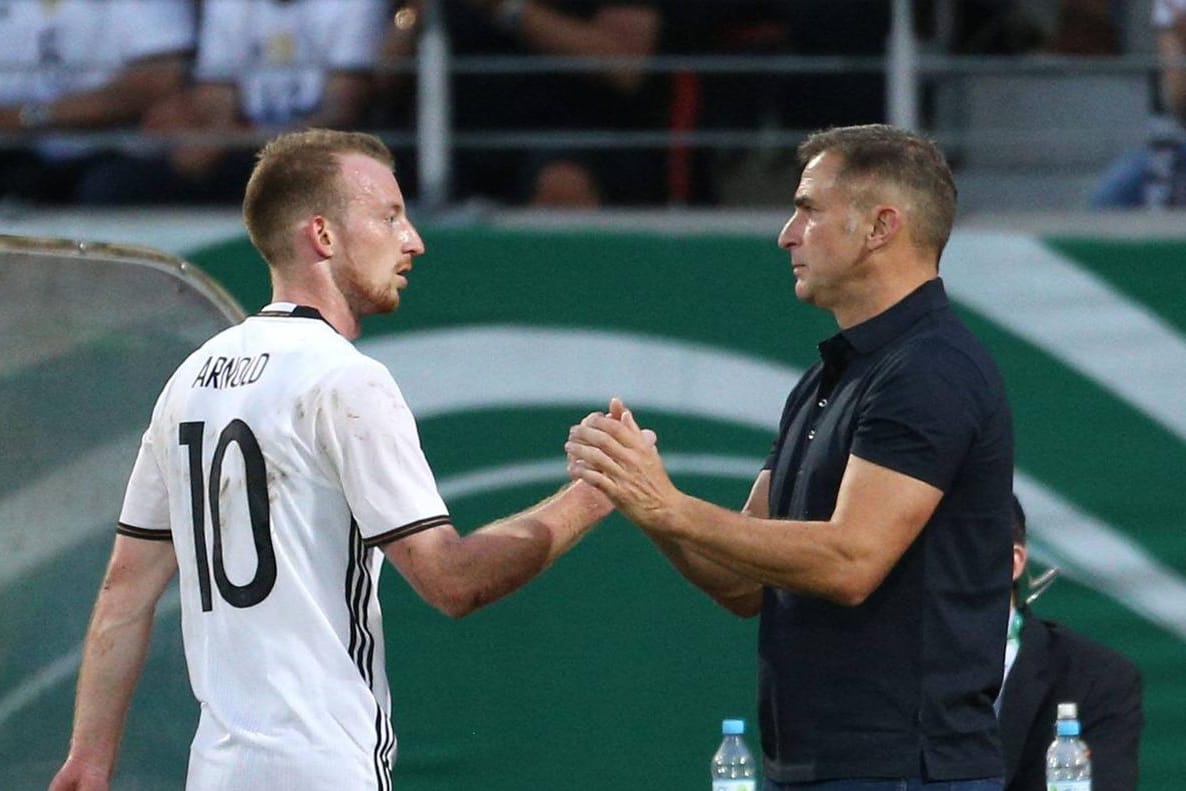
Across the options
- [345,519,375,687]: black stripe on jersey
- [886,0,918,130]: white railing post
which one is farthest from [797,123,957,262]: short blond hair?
[886,0,918,130]: white railing post

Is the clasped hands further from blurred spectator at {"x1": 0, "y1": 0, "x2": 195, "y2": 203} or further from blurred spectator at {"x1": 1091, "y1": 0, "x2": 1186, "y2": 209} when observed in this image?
blurred spectator at {"x1": 0, "y1": 0, "x2": 195, "y2": 203}

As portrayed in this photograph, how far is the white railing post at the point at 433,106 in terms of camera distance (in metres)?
5.72

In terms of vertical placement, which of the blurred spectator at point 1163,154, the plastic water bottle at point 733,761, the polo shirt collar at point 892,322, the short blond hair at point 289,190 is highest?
the blurred spectator at point 1163,154

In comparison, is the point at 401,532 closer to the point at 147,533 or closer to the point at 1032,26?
the point at 147,533

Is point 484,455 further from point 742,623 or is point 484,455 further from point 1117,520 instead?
point 1117,520

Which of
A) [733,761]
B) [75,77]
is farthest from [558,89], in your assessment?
[733,761]

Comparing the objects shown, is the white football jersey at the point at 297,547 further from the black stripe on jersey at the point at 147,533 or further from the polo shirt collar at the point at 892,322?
the polo shirt collar at the point at 892,322

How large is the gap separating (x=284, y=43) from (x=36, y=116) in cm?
89

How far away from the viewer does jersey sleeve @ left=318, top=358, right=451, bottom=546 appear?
3088 millimetres

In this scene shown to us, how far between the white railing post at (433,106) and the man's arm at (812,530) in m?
2.61

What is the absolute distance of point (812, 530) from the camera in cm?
319

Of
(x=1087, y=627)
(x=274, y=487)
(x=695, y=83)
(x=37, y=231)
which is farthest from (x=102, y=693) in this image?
(x=695, y=83)

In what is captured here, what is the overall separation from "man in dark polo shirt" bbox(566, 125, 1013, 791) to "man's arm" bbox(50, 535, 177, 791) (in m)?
0.82

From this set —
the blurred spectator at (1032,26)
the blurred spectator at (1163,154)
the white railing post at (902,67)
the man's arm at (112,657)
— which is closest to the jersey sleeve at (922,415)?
the man's arm at (112,657)
